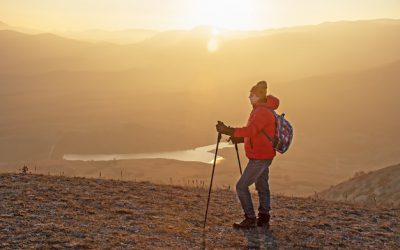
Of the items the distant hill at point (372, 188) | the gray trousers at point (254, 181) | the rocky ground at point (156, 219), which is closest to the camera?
the rocky ground at point (156, 219)

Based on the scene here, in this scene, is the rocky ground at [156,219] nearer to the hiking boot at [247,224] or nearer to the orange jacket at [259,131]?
the hiking boot at [247,224]

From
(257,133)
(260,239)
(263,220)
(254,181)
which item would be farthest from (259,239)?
(257,133)

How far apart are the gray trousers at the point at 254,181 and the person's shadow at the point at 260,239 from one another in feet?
0.97

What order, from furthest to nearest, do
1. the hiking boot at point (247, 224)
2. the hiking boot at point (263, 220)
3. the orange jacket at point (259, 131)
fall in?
1. the hiking boot at point (263, 220)
2. the hiking boot at point (247, 224)
3. the orange jacket at point (259, 131)

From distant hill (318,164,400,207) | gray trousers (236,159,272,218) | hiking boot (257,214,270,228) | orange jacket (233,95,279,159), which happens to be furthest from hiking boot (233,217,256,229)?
distant hill (318,164,400,207)

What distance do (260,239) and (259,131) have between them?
178cm

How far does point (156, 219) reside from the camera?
343 inches

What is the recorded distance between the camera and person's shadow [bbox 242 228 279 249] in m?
7.39

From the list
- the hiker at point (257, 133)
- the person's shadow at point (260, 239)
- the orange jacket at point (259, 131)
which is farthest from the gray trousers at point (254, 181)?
the person's shadow at point (260, 239)

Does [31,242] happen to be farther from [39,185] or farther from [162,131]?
[162,131]

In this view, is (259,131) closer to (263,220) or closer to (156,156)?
(263,220)

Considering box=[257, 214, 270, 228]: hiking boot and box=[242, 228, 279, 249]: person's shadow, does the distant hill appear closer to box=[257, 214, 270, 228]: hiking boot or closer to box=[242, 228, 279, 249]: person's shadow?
box=[257, 214, 270, 228]: hiking boot

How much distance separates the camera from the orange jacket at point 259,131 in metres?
7.57

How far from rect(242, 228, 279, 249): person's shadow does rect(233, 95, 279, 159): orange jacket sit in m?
1.31
